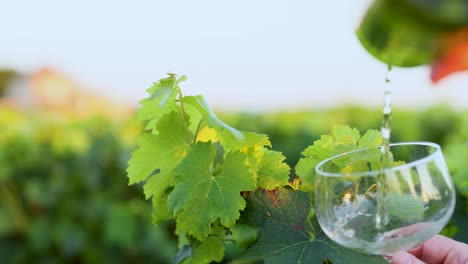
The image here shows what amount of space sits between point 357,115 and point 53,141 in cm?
353

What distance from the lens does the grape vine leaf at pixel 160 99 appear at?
141 cm

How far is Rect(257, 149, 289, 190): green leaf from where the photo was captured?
1.48m

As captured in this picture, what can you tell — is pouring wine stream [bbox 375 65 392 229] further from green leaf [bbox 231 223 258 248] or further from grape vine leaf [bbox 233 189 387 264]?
green leaf [bbox 231 223 258 248]

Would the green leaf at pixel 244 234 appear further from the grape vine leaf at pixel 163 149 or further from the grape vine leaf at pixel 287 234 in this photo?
the grape vine leaf at pixel 163 149

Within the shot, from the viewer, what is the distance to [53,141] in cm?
548

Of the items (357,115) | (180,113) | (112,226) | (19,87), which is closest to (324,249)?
(180,113)

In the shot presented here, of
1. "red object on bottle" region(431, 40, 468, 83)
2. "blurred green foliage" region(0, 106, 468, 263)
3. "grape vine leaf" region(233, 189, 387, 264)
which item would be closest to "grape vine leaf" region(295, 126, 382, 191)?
"grape vine leaf" region(233, 189, 387, 264)

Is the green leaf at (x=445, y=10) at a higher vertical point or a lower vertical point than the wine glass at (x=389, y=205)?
higher

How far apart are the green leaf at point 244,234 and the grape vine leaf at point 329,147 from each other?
18 centimetres

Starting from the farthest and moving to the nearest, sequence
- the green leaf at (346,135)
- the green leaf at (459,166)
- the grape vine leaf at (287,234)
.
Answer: the green leaf at (459,166), the green leaf at (346,135), the grape vine leaf at (287,234)

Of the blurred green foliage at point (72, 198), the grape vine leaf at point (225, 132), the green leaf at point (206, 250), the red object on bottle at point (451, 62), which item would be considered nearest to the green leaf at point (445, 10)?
the red object on bottle at point (451, 62)

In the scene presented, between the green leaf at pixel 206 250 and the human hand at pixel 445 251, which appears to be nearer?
the green leaf at pixel 206 250

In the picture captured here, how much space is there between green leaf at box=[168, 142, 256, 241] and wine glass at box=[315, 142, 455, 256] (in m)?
0.21

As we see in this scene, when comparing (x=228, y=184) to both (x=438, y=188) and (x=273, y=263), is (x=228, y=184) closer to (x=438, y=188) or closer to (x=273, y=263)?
(x=273, y=263)
